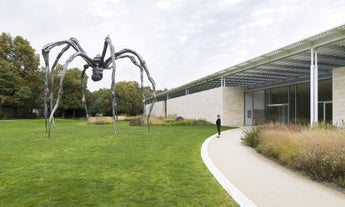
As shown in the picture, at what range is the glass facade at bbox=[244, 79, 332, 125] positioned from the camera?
1759 centimetres

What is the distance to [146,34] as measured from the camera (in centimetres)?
1678

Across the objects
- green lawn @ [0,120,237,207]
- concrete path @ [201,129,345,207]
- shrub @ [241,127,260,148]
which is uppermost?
shrub @ [241,127,260,148]

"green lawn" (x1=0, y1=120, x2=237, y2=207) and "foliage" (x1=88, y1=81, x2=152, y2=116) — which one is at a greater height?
"foliage" (x1=88, y1=81, x2=152, y2=116)

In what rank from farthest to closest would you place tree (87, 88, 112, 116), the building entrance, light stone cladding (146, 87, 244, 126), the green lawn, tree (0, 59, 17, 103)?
tree (87, 88, 112, 116) → tree (0, 59, 17, 103) → light stone cladding (146, 87, 244, 126) → the building entrance → the green lawn

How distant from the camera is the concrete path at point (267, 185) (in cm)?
395

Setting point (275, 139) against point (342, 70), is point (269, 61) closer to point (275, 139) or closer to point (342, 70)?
point (342, 70)

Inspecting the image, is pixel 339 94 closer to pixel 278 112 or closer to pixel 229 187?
pixel 278 112

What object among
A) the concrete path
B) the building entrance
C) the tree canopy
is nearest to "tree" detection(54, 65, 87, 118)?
the tree canopy

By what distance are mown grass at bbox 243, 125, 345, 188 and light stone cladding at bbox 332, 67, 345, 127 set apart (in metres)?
8.15

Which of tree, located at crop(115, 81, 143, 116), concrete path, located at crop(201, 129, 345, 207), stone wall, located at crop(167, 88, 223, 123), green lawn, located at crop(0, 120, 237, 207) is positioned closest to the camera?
green lawn, located at crop(0, 120, 237, 207)

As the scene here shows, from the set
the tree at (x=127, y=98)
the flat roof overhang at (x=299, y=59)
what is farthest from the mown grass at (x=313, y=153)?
the tree at (x=127, y=98)

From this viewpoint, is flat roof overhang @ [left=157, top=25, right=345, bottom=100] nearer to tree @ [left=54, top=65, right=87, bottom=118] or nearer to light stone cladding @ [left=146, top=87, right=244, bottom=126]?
light stone cladding @ [left=146, top=87, right=244, bottom=126]

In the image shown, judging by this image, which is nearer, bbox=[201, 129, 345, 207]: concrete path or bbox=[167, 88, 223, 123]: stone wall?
bbox=[201, 129, 345, 207]: concrete path

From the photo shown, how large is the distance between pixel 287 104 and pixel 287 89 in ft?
4.25
